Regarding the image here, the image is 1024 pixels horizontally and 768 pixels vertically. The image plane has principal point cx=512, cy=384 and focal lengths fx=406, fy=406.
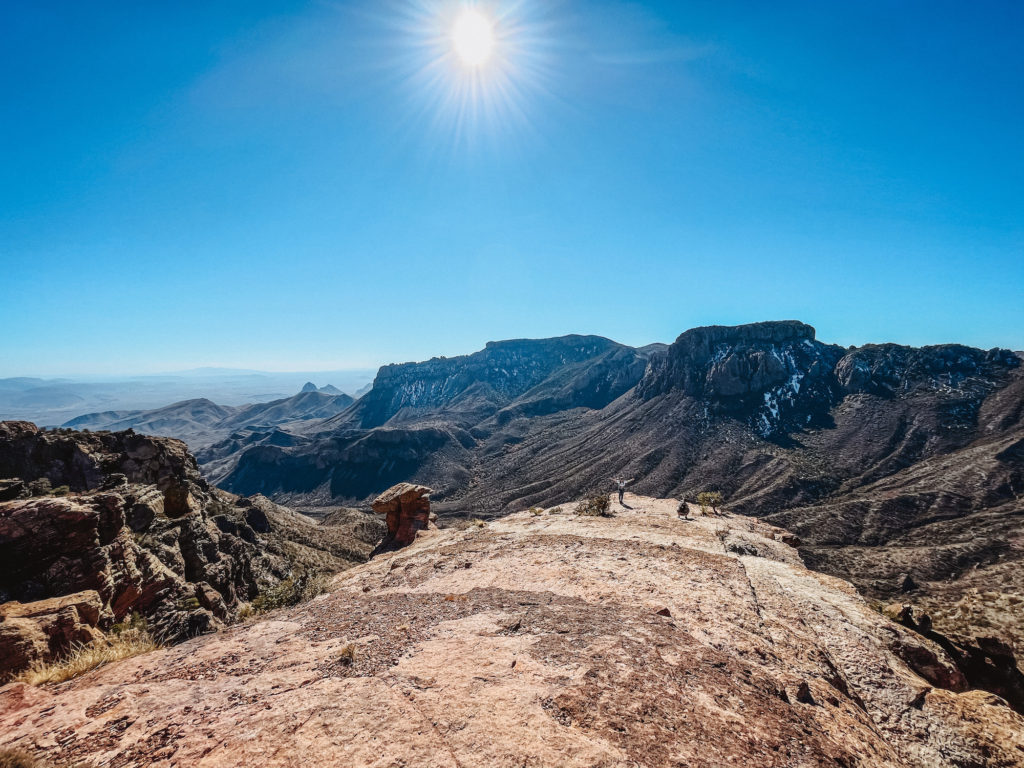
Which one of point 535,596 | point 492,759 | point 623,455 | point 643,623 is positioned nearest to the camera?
point 492,759

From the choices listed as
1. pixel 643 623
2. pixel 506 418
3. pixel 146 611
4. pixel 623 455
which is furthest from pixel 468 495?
pixel 643 623

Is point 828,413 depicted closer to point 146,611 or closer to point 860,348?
point 860,348

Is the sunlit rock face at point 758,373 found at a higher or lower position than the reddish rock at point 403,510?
higher

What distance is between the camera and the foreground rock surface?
206 inches

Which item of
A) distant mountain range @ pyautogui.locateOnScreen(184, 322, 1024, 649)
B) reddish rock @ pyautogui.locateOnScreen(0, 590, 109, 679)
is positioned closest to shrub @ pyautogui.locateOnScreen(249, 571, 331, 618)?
reddish rock @ pyautogui.locateOnScreen(0, 590, 109, 679)

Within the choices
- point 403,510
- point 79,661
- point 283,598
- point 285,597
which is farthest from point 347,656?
point 403,510

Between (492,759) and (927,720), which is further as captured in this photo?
(927,720)

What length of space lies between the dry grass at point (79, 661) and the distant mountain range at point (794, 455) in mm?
59197

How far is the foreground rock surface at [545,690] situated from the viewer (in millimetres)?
5223

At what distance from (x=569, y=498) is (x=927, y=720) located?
82110mm

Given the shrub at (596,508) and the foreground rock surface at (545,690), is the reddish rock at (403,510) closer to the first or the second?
the shrub at (596,508)

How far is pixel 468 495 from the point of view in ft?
344

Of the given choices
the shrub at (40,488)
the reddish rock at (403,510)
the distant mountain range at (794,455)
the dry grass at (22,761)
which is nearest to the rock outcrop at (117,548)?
the shrub at (40,488)

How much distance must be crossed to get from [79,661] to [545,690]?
346 inches
